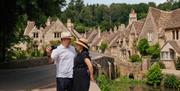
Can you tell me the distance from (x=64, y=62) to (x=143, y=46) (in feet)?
175

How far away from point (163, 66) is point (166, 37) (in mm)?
7420

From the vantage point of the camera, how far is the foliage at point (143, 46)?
6425 cm

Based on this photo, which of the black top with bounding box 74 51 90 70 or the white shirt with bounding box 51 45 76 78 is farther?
the white shirt with bounding box 51 45 76 78

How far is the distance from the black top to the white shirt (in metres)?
0.41

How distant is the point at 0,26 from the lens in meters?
29.9

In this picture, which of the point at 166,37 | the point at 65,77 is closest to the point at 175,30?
the point at 166,37

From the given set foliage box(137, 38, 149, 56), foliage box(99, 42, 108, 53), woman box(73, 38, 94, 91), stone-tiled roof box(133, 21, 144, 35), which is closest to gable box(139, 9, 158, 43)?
foliage box(137, 38, 149, 56)

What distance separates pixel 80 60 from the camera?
11203 millimetres

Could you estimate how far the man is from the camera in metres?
11.7

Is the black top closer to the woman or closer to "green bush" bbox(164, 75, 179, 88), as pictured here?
the woman

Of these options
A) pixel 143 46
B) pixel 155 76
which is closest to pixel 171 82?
pixel 155 76

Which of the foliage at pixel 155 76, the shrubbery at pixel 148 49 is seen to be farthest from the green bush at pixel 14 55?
the shrubbery at pixel 148 49

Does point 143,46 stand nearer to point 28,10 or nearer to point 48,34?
point 48,34

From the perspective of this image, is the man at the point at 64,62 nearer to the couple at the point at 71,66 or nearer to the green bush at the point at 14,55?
the couple at the point at 71,66
